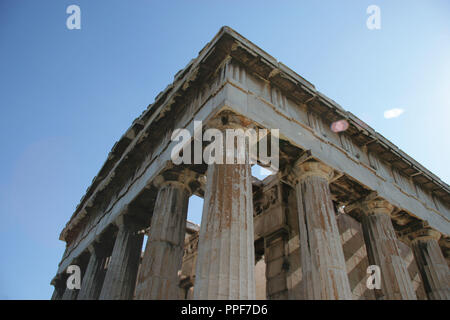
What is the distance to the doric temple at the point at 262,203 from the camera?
12.0 metres

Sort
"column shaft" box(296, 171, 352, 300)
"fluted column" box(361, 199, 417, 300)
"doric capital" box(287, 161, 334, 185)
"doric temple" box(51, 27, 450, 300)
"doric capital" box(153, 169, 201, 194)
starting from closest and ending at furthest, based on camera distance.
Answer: "doric temple" box(51, 27, 450, 300)
"column shaft" box(296, 171, 352, 300)
"fluted column" box(361, 199, 417, 300)
"doric capital" box(287, 161, 334, 185)
"doric capital" box(153, 169, 201, 194)

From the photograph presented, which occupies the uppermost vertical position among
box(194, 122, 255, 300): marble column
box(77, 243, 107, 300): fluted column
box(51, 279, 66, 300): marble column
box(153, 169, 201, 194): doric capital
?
box(153, 169, 201, 194): doric capital

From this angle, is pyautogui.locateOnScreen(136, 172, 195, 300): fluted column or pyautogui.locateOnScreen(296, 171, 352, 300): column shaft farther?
pyautogui.locateOnScreen(136, 172, 195, 300): fluted column

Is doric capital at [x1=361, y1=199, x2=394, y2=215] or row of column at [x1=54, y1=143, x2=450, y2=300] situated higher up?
doric capital at [x1=361, y1=199, x2=394, y2=215]

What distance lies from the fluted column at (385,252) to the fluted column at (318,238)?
11.5 feet

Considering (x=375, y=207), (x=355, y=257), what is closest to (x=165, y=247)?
Result: (x=375, y=207)

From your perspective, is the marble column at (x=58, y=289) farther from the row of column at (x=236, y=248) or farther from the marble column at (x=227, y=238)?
the marble column at (x=227, y=238)

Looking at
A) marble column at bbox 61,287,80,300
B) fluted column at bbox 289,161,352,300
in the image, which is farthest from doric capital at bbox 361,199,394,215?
→ marble column at bbox 61,287,80,300

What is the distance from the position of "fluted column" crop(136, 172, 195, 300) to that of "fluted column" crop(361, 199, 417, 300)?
28.3ft

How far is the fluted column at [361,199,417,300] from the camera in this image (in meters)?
15.0

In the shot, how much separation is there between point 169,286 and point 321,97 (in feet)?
35.6

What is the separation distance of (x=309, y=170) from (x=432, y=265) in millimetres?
9192

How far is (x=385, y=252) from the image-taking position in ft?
52.4

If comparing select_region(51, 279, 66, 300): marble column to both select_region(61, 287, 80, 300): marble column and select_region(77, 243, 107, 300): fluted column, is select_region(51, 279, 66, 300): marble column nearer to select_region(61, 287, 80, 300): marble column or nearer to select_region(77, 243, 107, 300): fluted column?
select_region(61, 287, 80, 300): marble column
